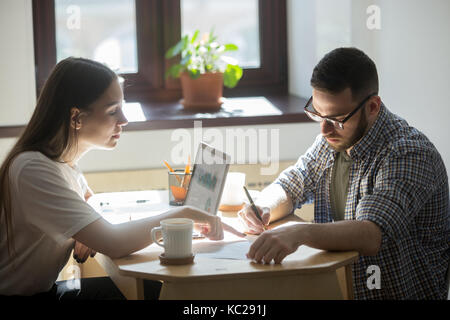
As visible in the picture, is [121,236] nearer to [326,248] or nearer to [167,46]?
[326,248]

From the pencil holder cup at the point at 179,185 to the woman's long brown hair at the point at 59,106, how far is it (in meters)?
0.45

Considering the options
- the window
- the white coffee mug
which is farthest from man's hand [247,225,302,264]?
the window

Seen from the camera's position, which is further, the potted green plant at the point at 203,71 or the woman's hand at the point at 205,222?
the potted green plant at the point at 203,71

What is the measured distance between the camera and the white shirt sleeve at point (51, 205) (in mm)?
1552

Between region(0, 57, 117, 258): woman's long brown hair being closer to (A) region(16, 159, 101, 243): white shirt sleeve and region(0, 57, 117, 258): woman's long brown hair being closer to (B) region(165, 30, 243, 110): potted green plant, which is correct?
(A) region(16, 159, 101, 243): white shirt sleeve

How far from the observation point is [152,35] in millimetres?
3244

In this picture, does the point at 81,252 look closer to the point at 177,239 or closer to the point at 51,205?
the point at 51,205

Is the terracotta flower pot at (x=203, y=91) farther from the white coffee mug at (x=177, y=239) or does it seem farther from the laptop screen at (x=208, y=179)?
the white coffee mug at (x=177, y=239)

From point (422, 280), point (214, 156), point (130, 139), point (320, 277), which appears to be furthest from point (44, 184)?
point (130, 139)

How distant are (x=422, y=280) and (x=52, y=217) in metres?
1.02

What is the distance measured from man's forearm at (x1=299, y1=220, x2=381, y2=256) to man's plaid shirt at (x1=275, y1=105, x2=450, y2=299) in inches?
1.6

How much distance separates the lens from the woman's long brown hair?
1692 millimetres

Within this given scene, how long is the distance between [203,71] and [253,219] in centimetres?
139

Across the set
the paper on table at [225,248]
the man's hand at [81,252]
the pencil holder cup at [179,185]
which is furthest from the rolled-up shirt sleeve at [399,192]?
the man's hand at [81,252]
